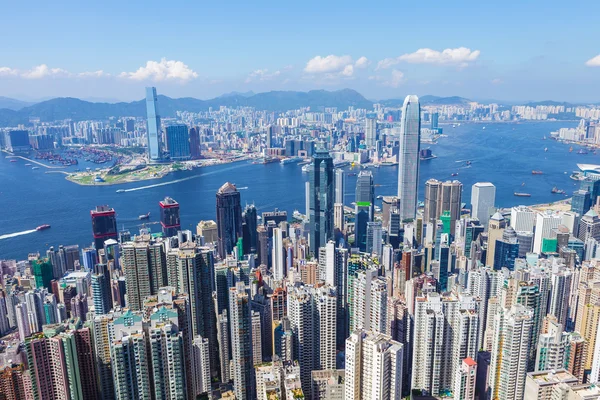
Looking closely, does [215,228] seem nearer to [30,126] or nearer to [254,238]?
[254,238]

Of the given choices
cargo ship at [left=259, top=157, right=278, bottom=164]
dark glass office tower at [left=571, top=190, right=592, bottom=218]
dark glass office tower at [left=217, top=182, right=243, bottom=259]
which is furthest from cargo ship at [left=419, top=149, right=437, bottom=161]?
dark glass office tower at [left=217, top=182, right=243, bottom=259]

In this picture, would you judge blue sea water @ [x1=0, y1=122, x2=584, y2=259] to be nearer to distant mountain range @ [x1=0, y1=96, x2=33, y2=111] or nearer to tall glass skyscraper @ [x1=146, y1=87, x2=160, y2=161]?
tall glass skyscraper @ [x1=146, y1=87, x2=160, y2=161]

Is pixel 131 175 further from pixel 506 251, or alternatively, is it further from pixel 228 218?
pixel 506 251

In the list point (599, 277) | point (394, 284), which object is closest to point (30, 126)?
point (394, 284)

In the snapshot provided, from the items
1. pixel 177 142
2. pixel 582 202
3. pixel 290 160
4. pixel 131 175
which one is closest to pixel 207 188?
pixel 131 175

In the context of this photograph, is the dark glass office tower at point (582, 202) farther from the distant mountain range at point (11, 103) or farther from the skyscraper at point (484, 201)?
the distant mountain range at point (11, 103)

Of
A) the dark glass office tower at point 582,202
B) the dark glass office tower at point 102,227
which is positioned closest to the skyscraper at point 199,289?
the dark glass office tower at point 102,227
